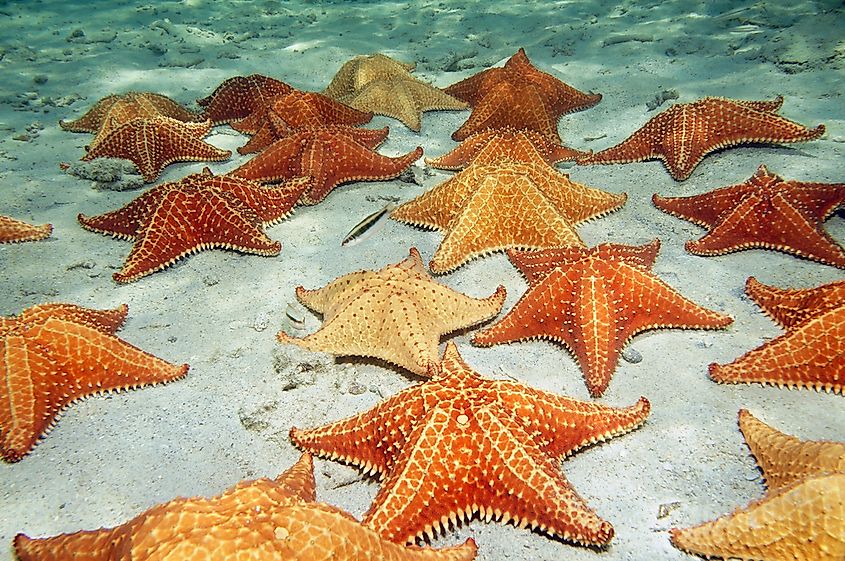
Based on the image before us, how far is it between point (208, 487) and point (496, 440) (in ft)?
6.18

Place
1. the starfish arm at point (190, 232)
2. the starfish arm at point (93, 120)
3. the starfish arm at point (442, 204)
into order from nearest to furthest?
1. the starfish arm at point (190, 232)
2. the starfish arm at point (442, 204)
3. the starfish arm at point (93, 120)

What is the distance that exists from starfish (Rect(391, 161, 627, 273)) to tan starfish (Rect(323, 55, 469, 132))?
10.4 feet

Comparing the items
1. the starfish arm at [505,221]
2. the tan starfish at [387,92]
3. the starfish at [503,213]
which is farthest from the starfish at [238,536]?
the tan starfish at [387,92]

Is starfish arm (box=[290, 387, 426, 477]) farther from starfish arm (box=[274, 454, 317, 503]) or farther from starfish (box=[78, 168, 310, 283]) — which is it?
starfish (box=[78, 168, 310, 283])

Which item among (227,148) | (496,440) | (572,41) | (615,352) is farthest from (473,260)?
(572,41)

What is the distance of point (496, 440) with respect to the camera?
2.87 m

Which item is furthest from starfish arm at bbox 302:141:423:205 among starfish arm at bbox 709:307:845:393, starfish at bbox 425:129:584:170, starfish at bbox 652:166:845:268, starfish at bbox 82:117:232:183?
starfish arm at bbox 709:307:845:393

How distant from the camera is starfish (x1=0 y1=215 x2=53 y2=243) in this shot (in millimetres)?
5707

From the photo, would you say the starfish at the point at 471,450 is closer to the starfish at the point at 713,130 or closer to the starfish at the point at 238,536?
the starfish at the point at 238,536

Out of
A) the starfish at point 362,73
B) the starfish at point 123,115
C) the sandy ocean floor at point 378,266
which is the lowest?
the sandy ocean floor at point 378,266

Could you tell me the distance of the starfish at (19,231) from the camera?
5.71 metres

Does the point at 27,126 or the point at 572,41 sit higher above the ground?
A: the point at 572,41

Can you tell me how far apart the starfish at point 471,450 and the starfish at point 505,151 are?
11.0 feet

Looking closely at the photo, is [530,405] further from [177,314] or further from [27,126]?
[27,126]
